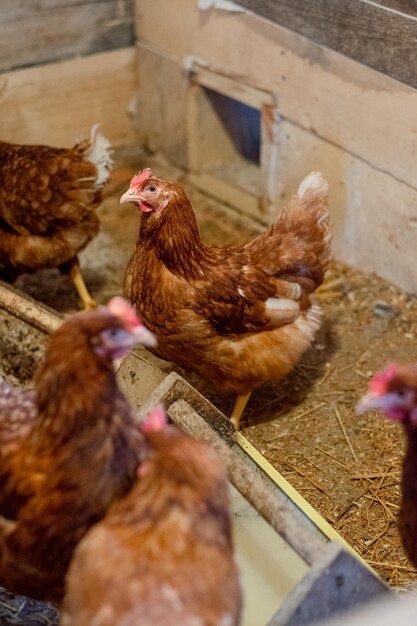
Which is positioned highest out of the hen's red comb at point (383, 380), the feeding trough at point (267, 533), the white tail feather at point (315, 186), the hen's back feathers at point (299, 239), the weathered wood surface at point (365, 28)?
the weathered wood surface at point (365, 28)

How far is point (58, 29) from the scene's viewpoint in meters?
5.08

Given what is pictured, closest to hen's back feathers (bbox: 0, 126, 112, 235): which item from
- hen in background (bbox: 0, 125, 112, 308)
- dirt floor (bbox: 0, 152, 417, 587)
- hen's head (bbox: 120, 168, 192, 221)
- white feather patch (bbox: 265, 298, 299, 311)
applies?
hen in background (bbox: 0, 125, 112, 308)

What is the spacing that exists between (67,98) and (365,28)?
2.15 meters

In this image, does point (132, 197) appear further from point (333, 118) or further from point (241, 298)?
point (333, 118)

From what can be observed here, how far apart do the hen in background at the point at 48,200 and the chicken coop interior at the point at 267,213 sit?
0.05 feet

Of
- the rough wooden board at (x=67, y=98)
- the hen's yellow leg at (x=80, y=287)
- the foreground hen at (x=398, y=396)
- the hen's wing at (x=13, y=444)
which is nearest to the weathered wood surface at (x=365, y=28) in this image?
Answer: the rough wooden board at (x=67, y=98)

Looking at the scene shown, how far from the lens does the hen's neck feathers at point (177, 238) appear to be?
319 cm

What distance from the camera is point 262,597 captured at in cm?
245

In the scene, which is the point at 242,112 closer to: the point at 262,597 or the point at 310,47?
the point at 310,47

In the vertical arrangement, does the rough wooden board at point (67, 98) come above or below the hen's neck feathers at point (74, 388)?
below

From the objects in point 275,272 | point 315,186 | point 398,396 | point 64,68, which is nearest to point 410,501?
point 398,396

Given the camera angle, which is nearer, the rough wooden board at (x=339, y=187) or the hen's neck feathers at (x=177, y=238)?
the hen's neck feathers at (x=177, y=238)

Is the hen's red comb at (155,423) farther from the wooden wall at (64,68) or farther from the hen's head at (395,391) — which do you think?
the wooden wall at (64,68)

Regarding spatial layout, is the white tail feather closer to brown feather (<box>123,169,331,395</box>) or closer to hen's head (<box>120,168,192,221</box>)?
brown feather (<box>123,169,331,395</box>)
